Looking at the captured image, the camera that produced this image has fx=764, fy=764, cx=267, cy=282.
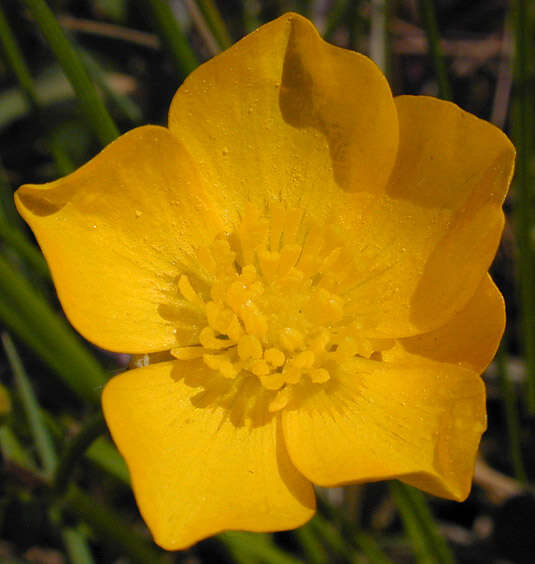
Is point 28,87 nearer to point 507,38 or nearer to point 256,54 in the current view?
point 256,54

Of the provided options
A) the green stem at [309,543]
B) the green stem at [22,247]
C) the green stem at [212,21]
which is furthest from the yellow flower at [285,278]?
the green stem at [309,543]

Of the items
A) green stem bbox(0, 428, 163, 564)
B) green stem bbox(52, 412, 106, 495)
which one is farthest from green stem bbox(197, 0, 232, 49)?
green stem bbox(0, 428, 163, 564)

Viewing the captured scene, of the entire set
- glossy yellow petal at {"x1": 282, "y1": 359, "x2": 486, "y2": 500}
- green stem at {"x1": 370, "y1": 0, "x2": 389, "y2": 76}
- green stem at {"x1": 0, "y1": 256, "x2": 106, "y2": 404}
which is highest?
green stem at {"x1": 0, "y1": 256, "x2": 106, "y2": 404}

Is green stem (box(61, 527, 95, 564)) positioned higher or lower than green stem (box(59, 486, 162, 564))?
lower

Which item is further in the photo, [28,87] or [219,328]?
[28,87]

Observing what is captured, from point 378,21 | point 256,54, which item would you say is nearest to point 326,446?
point 256,54

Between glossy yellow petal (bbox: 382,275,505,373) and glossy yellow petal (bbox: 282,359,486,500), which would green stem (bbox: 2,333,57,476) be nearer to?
glossy yellow petal (bbox: 282,359,486,500)

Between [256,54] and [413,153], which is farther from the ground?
[256,54]
